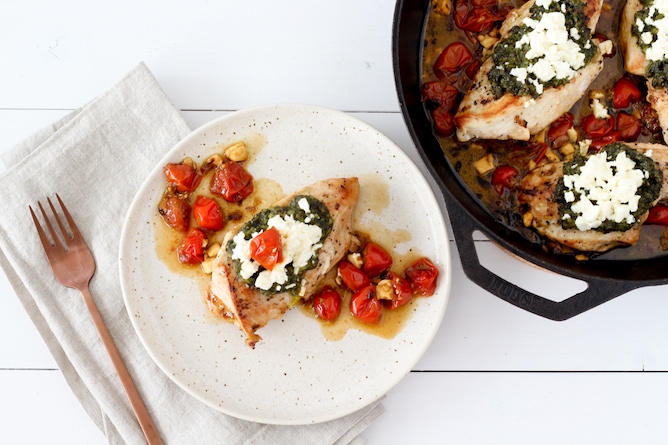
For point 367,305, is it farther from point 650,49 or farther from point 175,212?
point 650,49

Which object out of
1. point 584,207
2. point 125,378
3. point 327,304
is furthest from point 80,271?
point 584,207

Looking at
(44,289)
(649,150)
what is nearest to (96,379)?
(44,289)

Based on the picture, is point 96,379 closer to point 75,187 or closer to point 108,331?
point 108,331

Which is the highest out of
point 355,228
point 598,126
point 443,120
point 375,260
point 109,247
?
point 443,120

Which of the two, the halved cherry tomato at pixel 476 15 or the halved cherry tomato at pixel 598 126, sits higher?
the halved cherry tomato at pixel 476 15

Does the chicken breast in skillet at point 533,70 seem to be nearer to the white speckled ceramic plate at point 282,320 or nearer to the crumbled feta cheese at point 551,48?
the crumbled feta cheese at point 551,48

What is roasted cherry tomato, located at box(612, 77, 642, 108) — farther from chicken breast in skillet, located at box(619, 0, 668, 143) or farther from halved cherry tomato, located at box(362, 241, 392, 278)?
halved cherry tomato, located at box(362, 241, 392, 278)

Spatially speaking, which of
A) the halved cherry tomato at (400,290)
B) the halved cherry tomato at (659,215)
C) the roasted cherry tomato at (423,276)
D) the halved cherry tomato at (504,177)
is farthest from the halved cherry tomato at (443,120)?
the halved cherry tomato at (659,215)
